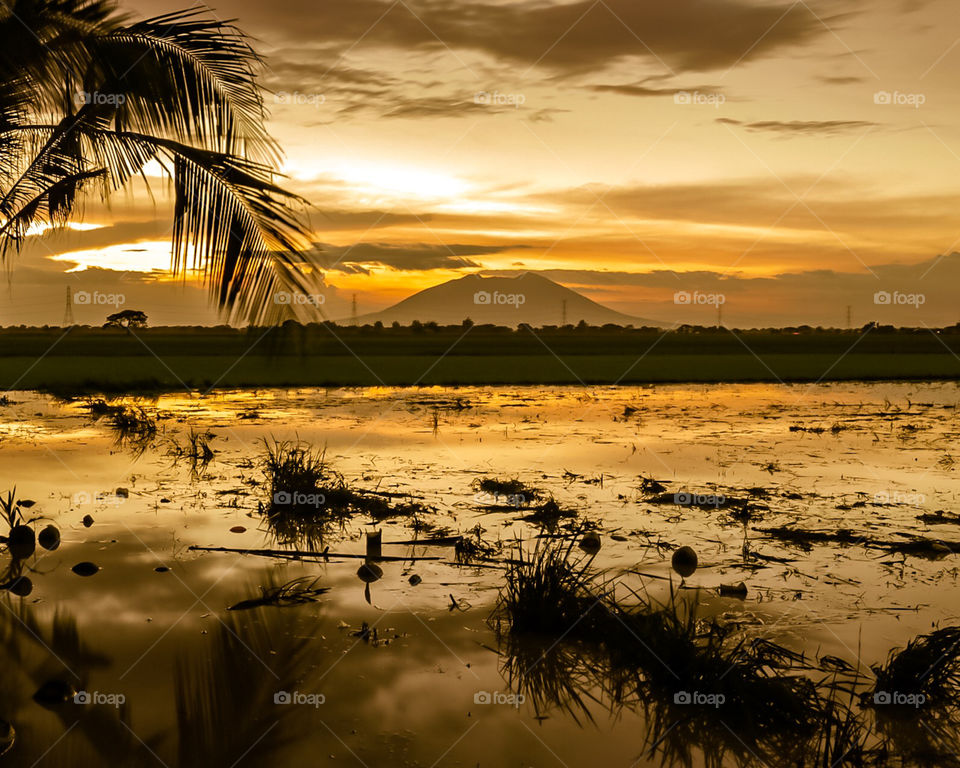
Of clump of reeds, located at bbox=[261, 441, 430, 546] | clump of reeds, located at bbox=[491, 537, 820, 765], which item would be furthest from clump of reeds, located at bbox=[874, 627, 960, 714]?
clump of reeds, located at bbox=[261, 441, 430, 546]

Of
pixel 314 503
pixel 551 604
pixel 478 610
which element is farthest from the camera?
pixel 314 503

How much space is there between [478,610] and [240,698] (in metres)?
2.10

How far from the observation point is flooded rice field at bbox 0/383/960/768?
476 cm

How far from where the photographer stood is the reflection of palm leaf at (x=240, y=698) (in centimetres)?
457

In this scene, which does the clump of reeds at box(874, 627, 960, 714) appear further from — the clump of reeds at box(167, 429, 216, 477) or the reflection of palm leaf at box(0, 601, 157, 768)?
the clump of reeds at box(167, 429, 216, 477)

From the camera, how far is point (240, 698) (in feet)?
16.9

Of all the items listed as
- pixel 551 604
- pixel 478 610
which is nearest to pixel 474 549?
pixel 478 610

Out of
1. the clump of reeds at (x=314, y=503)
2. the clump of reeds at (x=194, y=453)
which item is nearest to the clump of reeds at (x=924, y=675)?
the clump of reeds at (x=314, y=503)

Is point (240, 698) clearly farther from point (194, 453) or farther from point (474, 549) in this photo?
point (194, 453)

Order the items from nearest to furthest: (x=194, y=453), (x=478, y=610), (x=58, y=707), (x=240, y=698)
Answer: (x=58, y=707) → (x=240, y=698) → (x=478, y=610) → (x=194, y=453)

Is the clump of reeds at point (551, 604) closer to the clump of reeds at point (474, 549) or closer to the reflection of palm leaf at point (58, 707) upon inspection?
the clump of reeds at point (474, 549)

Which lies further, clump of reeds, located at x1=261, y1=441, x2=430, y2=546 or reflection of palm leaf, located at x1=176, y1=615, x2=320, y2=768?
A: clump of reeds, located at x1=261, y1=441, x2=430, y2=546

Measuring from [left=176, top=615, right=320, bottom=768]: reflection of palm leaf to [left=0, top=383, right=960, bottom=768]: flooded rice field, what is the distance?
20 millimetres

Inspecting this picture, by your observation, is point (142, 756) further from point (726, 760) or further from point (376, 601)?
point (726, 760)
